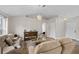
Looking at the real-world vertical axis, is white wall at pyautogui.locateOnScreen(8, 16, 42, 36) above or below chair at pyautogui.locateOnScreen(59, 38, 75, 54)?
above

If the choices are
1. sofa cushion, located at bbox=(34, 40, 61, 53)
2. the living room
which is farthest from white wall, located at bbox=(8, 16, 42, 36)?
sofa cushion, located at bbox=(34, 40, 61, 53)

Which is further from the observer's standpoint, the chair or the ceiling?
the chair

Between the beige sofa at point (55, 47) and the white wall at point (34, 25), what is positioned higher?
the white wall at point (34, 25)

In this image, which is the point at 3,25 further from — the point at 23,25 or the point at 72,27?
the point at 72,27

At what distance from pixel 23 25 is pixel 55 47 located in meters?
0.46

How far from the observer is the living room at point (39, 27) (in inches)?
43.6

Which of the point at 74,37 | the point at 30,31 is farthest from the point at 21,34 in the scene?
the point at 74,37

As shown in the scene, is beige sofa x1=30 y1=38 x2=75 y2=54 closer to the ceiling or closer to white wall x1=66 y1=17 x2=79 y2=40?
white wall x1=66 y1=17 x2=79 y2=40

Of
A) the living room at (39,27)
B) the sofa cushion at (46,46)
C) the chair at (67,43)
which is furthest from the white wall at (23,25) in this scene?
the chair at (67,43)

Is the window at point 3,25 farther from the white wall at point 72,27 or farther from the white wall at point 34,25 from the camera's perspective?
the white wall at point 72,27

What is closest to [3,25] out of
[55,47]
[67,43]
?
[55,47]

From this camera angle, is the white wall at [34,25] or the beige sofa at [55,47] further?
the white wall at [34,25]

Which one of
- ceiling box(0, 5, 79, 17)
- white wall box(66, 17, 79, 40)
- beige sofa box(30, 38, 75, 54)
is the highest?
ceiling box(0, 5, 79, 17)

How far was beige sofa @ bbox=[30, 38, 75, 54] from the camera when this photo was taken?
3.40 feet
